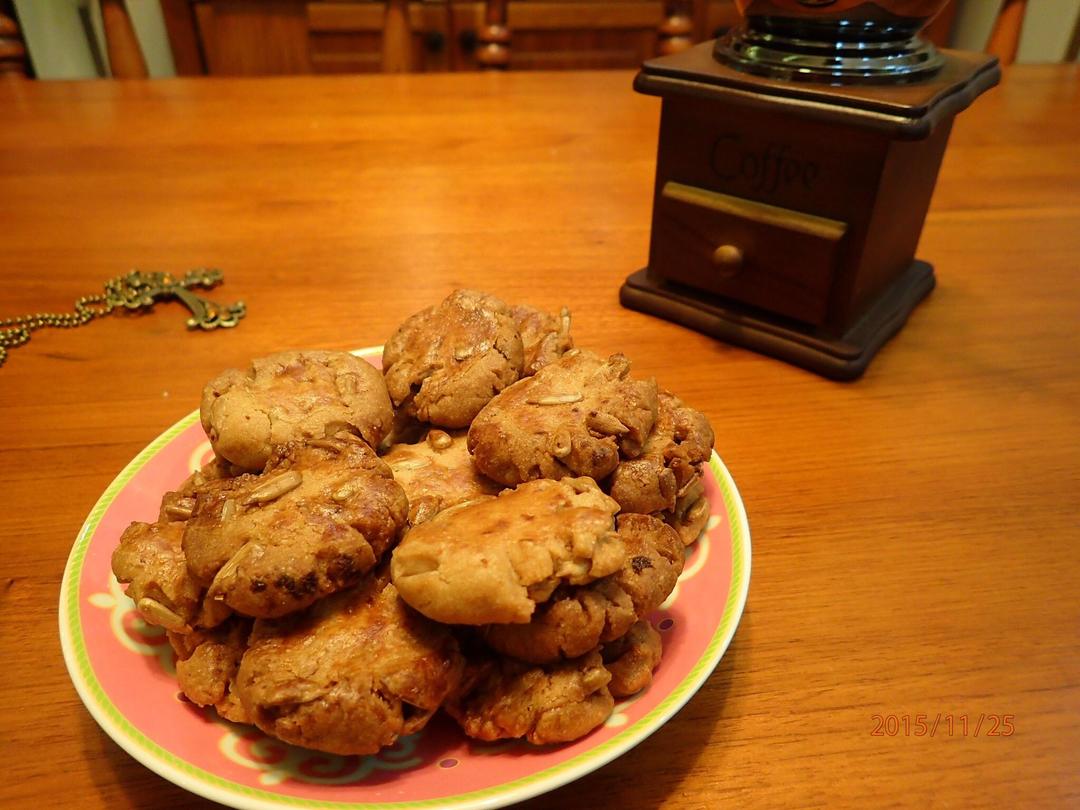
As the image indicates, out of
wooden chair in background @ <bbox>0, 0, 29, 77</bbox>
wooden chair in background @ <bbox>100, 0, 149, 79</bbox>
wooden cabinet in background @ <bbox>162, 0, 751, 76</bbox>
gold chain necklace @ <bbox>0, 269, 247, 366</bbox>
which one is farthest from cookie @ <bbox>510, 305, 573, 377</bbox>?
wooden cabinet in background @ <bbox>162, 0, 751, 76</bbox>

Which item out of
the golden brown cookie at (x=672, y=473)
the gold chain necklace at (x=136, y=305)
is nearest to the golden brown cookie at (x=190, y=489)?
the golden brown cookie at (x=672, y=473)

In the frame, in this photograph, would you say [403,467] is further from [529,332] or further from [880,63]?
[880,63]

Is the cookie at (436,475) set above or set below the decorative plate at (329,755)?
above

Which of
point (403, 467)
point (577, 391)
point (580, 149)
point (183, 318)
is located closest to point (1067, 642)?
point (577, 391)

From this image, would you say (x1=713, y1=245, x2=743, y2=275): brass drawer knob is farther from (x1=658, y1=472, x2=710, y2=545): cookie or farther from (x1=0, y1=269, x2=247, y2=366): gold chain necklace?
(x1=0, y1=269, x2=247, y2=366): gold chain necklace
